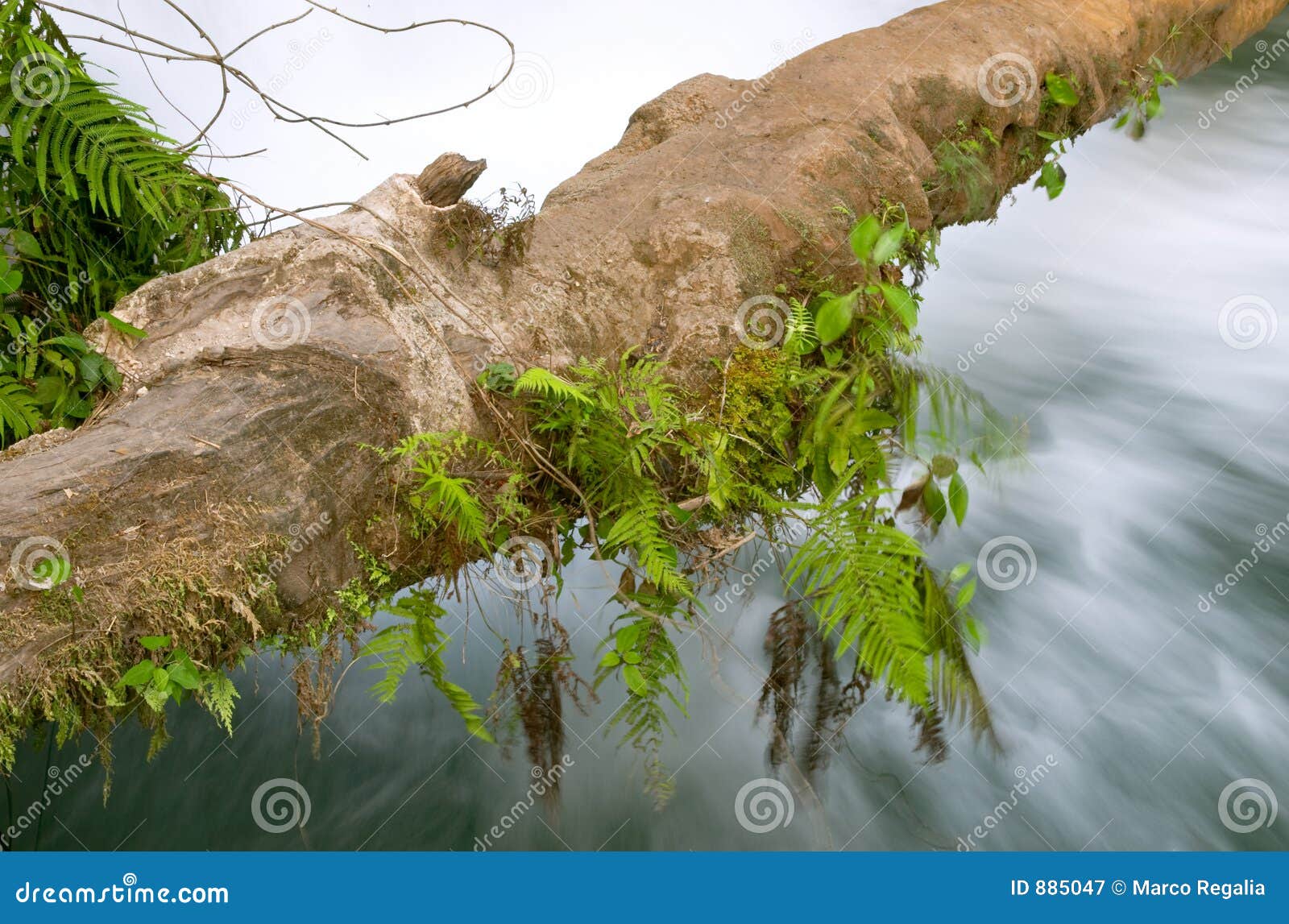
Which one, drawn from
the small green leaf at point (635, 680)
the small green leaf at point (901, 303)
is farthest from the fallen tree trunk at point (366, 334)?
the small green leaf at point (635, 680)

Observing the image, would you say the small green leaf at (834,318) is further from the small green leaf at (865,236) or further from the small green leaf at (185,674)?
the small green leaf at (185,674)

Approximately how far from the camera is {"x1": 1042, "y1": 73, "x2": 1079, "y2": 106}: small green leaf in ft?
16.5

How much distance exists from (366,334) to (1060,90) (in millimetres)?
4132

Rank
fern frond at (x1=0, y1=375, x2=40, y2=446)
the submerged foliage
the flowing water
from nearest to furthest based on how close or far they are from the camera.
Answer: fern frond at (x1=0, y1=375, x2=40, y2=446)
the submerged foliage
the flowing water

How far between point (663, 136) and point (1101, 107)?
2851 mm

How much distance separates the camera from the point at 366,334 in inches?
115

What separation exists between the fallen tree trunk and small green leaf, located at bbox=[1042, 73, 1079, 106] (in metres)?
0.79

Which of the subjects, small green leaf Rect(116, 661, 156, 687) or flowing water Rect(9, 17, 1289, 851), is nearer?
small green leaf Rect(116, 661, 156, 687)

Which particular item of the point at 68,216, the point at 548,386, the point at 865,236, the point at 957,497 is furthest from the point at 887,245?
the point at 68,216

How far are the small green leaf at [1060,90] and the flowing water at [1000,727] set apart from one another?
1.49 metres

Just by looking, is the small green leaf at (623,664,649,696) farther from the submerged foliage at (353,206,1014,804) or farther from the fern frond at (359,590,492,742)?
the fern frond at (359,590,492,742)

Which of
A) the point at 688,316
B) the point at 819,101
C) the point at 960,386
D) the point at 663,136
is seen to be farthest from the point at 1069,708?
the point at 663,136

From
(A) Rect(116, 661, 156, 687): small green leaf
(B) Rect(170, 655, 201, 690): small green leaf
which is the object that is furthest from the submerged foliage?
(A) Rect(116, 661, 156, 687): small green leaf

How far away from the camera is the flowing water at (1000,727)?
3.93 metres
